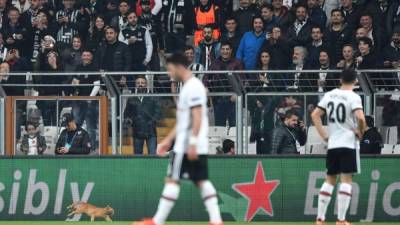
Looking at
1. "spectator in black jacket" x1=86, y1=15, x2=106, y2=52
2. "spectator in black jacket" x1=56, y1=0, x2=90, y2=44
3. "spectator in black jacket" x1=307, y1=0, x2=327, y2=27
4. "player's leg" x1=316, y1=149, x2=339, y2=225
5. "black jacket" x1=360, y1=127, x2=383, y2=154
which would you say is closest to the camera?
"player's leg" x1=316, y1=149, x2=339, y2=225

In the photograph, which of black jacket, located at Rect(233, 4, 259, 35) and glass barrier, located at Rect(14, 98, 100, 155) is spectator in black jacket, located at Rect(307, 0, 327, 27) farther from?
glass barrier, located at Rect(14, 98, 100, 155)

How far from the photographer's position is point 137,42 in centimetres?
2339

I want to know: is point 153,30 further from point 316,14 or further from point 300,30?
point 316,14

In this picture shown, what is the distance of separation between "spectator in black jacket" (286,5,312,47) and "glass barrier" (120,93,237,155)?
9.69 ft

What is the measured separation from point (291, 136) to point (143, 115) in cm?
252

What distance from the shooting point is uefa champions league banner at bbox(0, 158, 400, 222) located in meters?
18.3

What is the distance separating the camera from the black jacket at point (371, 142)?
1906cm

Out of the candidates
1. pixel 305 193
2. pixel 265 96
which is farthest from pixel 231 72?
pixel 305 193

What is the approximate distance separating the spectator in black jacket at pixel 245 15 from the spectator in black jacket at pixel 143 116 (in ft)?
12.1

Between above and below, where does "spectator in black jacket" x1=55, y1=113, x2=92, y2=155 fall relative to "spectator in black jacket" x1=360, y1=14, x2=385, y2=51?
below

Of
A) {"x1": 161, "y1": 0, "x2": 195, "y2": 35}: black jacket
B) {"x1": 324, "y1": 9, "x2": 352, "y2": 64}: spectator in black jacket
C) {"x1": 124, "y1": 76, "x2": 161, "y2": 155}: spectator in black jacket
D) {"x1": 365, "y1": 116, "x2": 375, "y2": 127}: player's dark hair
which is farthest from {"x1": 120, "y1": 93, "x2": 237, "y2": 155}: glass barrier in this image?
{"x1": 161, "y1": 0, "x2": 195, "y2": 35}: black jacket

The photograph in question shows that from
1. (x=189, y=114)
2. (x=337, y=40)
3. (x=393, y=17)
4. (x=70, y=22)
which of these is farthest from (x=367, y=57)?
(x=189, y=114)

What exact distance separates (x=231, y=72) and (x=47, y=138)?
348 centimetres

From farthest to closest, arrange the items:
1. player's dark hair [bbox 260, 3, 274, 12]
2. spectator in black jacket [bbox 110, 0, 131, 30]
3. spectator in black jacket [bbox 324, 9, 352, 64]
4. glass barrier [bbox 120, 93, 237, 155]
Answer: spectator in black jacket [bbox 110, 0, 131, 30]
player's dark hair [bbox 260, 3, 274, 12]
spectator in black jacket [bbox 324, 9, 352, 64]
glass barrier [bbox 120, 93, 237, 155]
